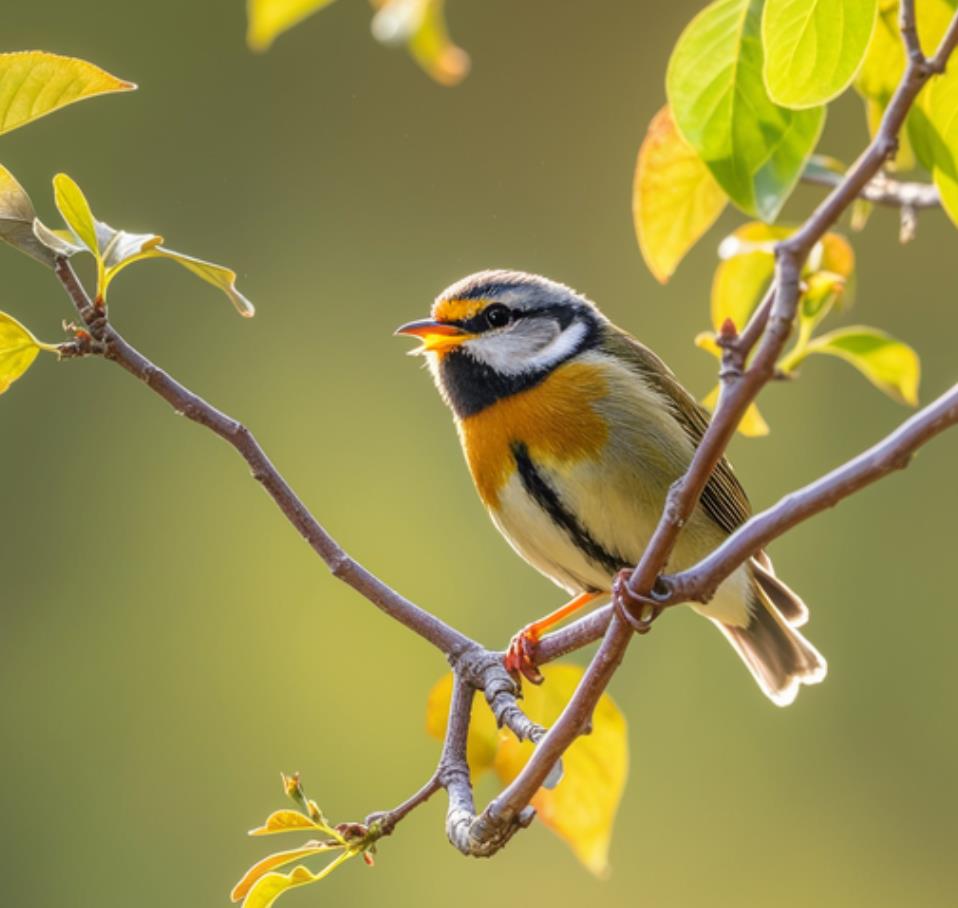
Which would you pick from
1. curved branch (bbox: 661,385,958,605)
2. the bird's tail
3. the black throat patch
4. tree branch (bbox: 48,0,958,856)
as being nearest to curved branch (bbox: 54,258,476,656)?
tree branch (bbox: 48,0,958,856)

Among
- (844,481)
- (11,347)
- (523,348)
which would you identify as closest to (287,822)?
(11,347)

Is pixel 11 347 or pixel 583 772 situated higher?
pixel 11 347

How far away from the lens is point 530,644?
249 cm

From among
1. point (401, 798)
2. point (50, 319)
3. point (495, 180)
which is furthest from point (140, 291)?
point (401, 798)

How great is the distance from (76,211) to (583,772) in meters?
0.98

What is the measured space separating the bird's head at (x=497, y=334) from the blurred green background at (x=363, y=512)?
3.63m

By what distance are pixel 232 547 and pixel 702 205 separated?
582 cm

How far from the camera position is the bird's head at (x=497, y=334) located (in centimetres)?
292

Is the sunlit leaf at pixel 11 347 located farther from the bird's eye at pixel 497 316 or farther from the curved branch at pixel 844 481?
the bird's eye at pixel 497 316

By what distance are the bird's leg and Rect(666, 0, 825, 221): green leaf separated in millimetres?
814

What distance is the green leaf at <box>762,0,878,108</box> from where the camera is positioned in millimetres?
1405

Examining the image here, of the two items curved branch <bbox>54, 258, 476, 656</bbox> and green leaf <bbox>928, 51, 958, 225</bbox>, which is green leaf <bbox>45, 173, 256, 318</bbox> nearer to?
curved branch <bbox>54, 258, 476, 656</bbox>

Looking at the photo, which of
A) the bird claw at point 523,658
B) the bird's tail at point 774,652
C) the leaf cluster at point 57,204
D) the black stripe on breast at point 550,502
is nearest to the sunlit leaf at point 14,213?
the leaf cluster at point 57,204

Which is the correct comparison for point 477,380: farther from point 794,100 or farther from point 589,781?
point 794,100
